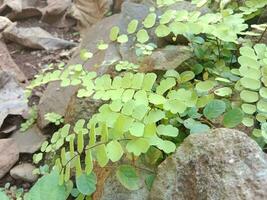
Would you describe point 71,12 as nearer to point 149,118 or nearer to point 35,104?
point 35,104

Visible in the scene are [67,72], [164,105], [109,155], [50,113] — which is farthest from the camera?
[50,113]

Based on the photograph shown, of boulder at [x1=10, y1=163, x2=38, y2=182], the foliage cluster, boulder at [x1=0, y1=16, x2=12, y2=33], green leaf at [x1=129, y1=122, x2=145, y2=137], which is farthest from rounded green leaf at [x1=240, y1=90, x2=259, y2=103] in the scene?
boulder at [x1=0, y1=16, x2=12, y2=33]

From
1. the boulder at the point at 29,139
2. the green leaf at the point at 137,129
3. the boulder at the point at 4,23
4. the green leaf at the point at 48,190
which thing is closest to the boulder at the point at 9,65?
the boulder at the point at 4,23

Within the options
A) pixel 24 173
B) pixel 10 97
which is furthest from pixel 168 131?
pixel 10 97

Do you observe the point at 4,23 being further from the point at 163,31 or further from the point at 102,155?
the point at 102,155

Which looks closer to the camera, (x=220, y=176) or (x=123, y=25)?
(x=220, y=176)

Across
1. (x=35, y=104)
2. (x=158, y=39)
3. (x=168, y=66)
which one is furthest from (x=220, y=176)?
(x=35, y=104)
